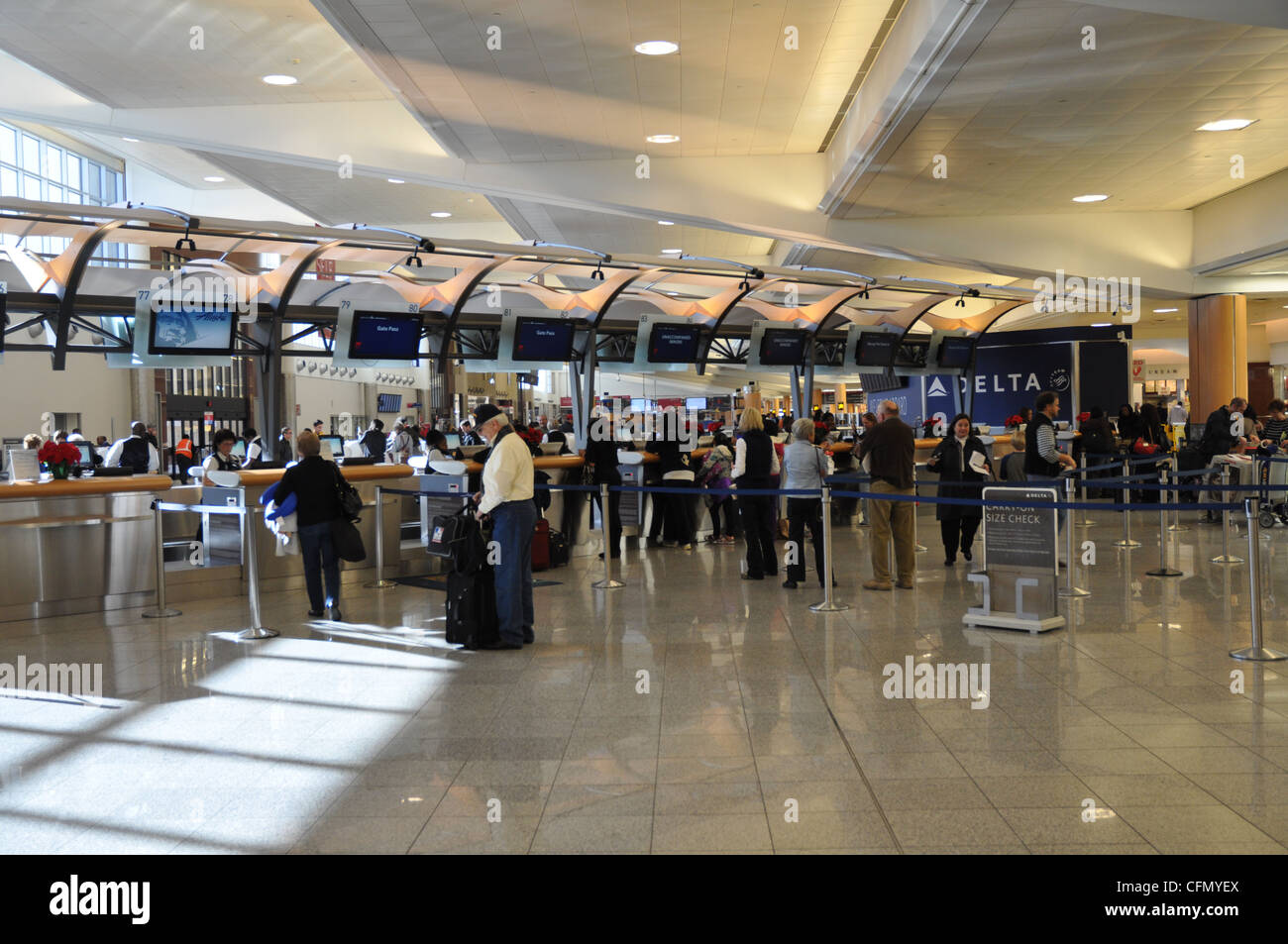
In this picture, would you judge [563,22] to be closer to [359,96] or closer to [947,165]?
[359,96]

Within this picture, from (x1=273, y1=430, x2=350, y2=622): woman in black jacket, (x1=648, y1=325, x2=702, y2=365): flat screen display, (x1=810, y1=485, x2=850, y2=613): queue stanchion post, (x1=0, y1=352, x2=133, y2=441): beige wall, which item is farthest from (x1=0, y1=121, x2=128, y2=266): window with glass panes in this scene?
(x1=810, y1=485, x2=850, y2=613): queue stanchion post

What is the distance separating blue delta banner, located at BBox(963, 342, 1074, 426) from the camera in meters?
24.3

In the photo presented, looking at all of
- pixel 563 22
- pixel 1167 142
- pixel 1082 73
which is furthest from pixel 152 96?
pixel 1167 142

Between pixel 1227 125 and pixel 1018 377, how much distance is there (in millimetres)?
14388

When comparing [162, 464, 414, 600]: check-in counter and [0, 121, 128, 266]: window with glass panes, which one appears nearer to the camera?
[162, 464, 414, 600]: check-in counter

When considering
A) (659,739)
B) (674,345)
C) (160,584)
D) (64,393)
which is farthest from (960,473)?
(64,393)

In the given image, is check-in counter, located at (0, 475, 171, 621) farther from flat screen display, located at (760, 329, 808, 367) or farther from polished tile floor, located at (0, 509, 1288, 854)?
flat screen display, located at (760, 329, 808, 367)

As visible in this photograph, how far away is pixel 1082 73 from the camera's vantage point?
354 inches

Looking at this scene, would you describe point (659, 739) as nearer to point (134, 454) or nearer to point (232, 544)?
point (232, 544)

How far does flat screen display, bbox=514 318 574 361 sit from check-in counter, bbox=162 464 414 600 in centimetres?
403

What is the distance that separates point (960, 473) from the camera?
39.2ft

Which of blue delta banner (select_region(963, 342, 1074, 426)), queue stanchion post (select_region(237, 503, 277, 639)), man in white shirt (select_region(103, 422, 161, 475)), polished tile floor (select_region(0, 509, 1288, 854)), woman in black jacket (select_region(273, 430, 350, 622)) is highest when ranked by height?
blue delta banner (select_region(963, 342, 1074, 426))

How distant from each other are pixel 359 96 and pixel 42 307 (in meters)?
4.00

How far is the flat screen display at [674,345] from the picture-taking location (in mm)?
16750
